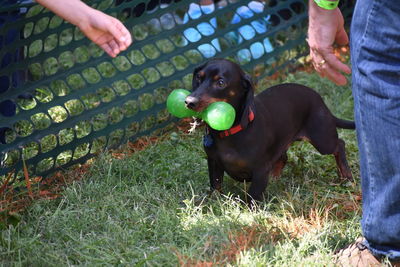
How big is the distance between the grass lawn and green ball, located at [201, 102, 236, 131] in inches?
18.1

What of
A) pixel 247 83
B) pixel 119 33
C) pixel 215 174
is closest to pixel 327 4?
pixel 247 83

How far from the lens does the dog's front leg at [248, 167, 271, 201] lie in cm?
349

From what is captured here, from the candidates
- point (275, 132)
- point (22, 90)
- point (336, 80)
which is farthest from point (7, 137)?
point (336, 80)

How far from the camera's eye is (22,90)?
381 cm

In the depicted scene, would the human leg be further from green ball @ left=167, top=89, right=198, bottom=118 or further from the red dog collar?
green ball @ left=167, top=89, right=198, bottom=118

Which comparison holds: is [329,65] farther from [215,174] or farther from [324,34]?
[215,174]

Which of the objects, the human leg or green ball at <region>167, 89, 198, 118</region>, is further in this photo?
green ball at <region>167, 89, 198, 118</region>

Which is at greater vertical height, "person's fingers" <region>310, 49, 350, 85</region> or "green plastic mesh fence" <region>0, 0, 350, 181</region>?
"person's fingers" <region>310, 49, 350, 85</region>

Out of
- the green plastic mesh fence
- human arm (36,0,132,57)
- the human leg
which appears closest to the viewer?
the human leg

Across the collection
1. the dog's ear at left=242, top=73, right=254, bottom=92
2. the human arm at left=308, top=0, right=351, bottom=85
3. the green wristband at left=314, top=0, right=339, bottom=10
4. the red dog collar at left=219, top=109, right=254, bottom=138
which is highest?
the green wristband at left=314, top=0, right=339, bottom=10

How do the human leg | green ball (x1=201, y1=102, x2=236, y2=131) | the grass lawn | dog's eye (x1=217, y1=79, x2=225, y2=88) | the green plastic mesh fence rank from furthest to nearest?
the green plastic mesh fence → dog's eye (x1=217, y1=79, x2=225, y2=88) → green ball (x1=201, y1=102, x2=236, y2=131) → the grass lawn → the human leg

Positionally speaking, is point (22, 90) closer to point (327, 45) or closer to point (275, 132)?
point (275, 132)

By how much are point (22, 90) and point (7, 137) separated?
40 cm

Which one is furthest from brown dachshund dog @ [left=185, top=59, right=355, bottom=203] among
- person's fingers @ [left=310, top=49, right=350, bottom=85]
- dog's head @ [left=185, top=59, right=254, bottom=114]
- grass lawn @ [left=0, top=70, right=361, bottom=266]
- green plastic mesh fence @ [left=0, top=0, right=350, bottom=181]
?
green plastic mesh fence @ [left=0, top=0, right=350, bottom=181]
